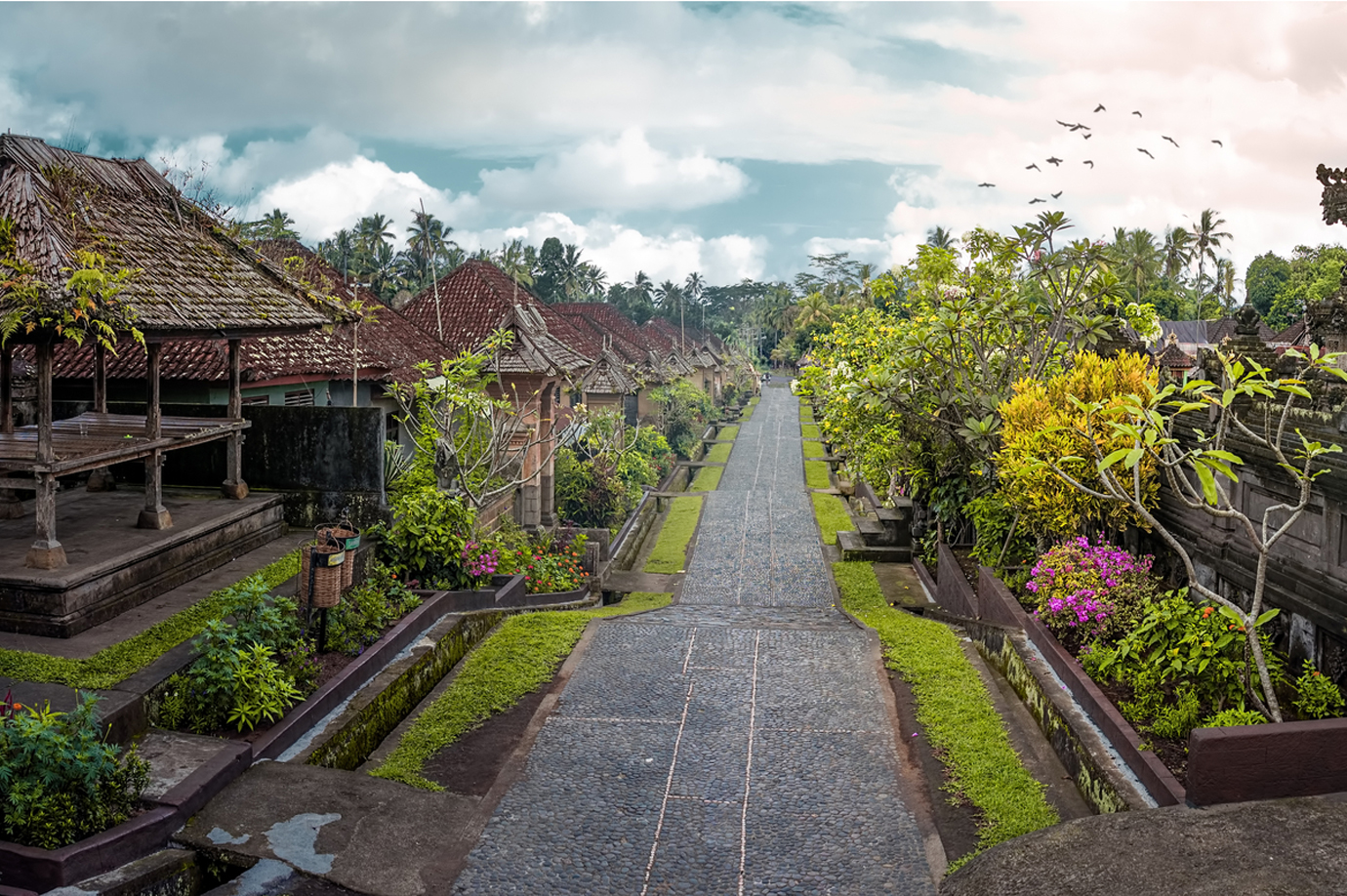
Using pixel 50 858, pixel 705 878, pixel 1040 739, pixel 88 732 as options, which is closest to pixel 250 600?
pixel 88 732

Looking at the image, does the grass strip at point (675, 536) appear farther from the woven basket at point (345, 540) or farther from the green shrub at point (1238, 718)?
the green shrub at point (1238, 718)

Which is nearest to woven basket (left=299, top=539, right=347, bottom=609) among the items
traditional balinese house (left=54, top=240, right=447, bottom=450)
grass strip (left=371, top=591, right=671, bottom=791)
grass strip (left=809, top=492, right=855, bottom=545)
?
grass strip (left=371, top=591, right=671, bottom=791)

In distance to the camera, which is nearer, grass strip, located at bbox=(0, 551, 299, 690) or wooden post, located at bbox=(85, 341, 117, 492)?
grass strip, located at bbox=(0, 551, 299, 690)

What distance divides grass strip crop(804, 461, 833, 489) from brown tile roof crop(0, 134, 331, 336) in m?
22.4

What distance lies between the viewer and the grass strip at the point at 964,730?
22.3 ft

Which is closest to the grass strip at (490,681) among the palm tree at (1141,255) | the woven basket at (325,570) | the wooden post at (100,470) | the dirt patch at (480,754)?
the dirt patch at (480,754)

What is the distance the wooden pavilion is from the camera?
8477mm

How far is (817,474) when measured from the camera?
114 feet

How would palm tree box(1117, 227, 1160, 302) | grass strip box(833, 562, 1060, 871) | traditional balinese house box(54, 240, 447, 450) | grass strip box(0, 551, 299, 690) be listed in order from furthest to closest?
palm tree box(1117, 227, 1160, 302) → traditional balinese house box(54, 240, 447, 450) → grass strip box(0, 551, 299, 690) → grass strip box(833, 562, 1060, 871)

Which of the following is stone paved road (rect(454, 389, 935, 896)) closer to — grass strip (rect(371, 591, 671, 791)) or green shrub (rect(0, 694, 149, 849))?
grass strip (rect(371, 591, 671, 791))

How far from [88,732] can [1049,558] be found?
27.0ft

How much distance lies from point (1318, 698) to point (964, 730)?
7.88ft

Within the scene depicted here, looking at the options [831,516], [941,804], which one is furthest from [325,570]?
[831,516]

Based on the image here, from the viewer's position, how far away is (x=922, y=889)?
6.02m
